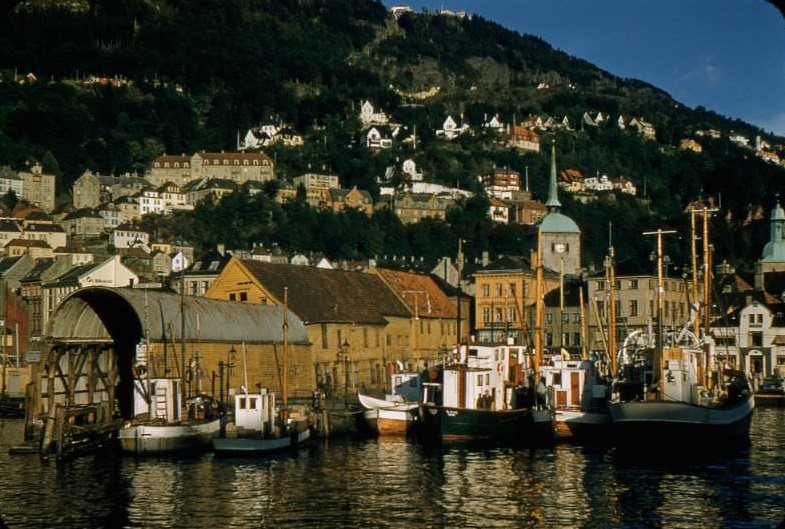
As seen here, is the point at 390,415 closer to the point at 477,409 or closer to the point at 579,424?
the point at 477,409

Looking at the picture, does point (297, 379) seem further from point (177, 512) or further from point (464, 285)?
point (464, 285)

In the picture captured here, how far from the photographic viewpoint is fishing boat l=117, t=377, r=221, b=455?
168 feet

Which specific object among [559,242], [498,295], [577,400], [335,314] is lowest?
[577,400]

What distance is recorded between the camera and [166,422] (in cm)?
5216

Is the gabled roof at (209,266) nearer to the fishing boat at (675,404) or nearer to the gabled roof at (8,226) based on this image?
the gabled roof at (8,226)

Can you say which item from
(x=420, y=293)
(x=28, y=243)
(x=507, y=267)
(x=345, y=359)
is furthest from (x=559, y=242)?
(x=28, y=243)

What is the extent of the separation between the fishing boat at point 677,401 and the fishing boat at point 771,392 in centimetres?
2316

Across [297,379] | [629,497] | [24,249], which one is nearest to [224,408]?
[297,379]

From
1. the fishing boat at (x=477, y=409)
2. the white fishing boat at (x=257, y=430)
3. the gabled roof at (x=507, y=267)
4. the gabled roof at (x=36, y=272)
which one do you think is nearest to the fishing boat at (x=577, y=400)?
the fishing boat at (x=477, y=409)

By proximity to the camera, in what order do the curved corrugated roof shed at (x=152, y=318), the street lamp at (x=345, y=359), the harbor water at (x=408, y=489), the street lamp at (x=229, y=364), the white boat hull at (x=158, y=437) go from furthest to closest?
the street lamp at (x=345, y=359)
the street lamp at (x=229, y=364)
the curved corrugated roof shed at (x=152, y=318)
the white boat hull at (x=158, y=437)
the harbor water at (x=408, y=489)

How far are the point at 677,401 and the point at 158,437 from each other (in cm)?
2340

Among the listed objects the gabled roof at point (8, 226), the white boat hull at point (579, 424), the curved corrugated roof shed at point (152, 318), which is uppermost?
the gabled roof at point (8, 226)

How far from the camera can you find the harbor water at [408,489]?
116 ft

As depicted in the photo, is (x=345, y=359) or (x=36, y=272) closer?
(x=345, y=359)
